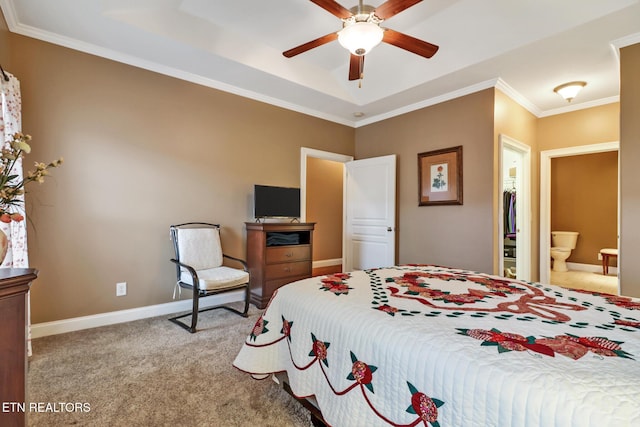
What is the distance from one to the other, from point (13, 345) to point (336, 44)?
3.51 metres

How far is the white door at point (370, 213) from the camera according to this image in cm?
432

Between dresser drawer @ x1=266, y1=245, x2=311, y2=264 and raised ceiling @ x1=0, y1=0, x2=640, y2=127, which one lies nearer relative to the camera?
raised ceiling @ x1=0, y1=0, x2=640, y2=127

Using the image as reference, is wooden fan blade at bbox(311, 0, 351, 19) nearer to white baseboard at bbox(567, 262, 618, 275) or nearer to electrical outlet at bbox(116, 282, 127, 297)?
electrical outlet at bbox(116, 282, 127, 297)

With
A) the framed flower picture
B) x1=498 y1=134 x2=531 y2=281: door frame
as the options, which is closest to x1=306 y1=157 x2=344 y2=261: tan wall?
the framed flower picture

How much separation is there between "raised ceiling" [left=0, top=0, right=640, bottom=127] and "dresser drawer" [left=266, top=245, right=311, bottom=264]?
6.46 feet

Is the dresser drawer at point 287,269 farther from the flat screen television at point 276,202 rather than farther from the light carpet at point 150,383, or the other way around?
the light carpet at point 150,383

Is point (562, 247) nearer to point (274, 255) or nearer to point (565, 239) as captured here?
point (565, 239)

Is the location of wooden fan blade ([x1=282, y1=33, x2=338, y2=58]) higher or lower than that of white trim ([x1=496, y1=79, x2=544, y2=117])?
lower

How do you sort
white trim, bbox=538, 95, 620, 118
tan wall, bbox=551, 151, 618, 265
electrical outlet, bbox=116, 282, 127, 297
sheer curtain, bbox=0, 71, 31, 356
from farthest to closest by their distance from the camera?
tan wall, bbox=551, 151, 618, 265
white trim, bbox=538, 95, 620, 118
electrical outlet, bbox=116, 282, 127, 297
sheer curtain, bbox=0, 71, 31, 356

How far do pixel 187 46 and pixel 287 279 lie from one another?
105 inches

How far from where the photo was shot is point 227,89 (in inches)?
145

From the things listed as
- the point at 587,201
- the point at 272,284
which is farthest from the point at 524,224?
the point at 272,284

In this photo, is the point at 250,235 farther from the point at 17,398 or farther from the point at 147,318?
the point at 17,398

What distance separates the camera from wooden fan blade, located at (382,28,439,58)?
86.8 inches
